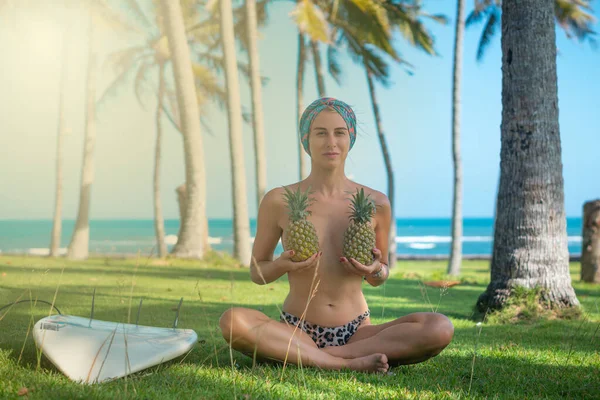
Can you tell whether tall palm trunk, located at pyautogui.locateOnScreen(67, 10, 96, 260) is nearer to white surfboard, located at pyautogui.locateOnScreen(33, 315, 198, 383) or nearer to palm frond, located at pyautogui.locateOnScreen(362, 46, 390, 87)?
palm frond, located at pyautogui.locateOnScreen(362, 46, 390, 87)

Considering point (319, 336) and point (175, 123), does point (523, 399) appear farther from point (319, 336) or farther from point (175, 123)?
point (175, 123)

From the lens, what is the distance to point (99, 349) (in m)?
3.06

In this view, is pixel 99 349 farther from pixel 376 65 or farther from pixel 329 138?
pixel 376 65

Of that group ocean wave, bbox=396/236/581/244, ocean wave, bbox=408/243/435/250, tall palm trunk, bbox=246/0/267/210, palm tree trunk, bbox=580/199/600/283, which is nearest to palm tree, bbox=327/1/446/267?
tall palm trunk, bbox=246/0/267/210

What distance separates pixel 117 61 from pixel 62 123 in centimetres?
581

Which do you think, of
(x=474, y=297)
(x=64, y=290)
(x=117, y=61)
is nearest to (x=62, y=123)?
(x=117, y=61)

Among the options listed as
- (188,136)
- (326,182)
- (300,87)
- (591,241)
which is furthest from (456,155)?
(326,182)

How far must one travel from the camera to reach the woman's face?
12.0 ft

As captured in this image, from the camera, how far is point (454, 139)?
46.9 ft

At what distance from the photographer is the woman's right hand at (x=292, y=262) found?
131 inches

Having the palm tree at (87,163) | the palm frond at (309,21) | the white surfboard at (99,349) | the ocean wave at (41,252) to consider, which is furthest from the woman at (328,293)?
the ocean wave at (41,252)

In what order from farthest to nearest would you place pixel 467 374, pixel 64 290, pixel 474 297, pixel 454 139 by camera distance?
1. pixel 454 139
2. pixel 474 297
3. pixel 64 290
4. pixel 467 374

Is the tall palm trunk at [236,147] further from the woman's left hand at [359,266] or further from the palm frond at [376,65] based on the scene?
the woman's left hand at [359,266]

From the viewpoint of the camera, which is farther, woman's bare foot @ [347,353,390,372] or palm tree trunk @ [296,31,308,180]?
palm tree trunk @ [296,31,308,180]
